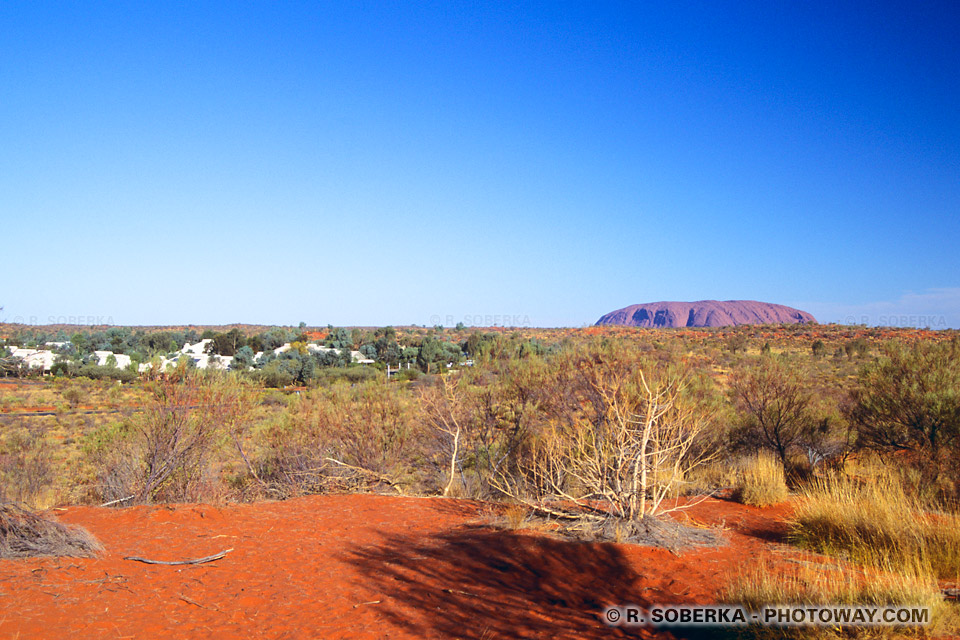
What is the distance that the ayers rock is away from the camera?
13388 cm

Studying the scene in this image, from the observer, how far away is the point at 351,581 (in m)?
6.73

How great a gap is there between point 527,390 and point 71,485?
11.4 m

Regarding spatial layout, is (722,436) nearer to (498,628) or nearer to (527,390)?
(527,390)

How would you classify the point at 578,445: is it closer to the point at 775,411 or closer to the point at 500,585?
the point at 500,585

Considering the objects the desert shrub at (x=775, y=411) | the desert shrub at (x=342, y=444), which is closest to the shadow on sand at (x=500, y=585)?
the desert shrub at (x=342, y=444)

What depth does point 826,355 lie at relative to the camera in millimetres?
37906

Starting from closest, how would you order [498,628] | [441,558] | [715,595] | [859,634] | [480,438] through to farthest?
1. [859,634]
2. [498,628]
3. [715,595]
4. [441,558]
5. [480,438]

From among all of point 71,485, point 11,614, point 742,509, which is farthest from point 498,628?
point 71,485

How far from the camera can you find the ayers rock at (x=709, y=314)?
5271 inches

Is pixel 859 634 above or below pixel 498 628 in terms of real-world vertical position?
above

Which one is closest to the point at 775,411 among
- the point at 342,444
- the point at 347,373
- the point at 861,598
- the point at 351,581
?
the point at 861,598

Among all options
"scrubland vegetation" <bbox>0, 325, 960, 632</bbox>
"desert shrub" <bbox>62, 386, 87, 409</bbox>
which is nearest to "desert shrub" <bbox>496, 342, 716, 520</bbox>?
"scrubland vegetation" <bbox>0, 325, 960, 632</bbox>

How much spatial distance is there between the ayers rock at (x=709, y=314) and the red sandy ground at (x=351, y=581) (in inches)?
5047

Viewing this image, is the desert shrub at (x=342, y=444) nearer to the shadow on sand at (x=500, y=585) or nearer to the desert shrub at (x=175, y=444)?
the desert shrub at (x=175, y=444)
